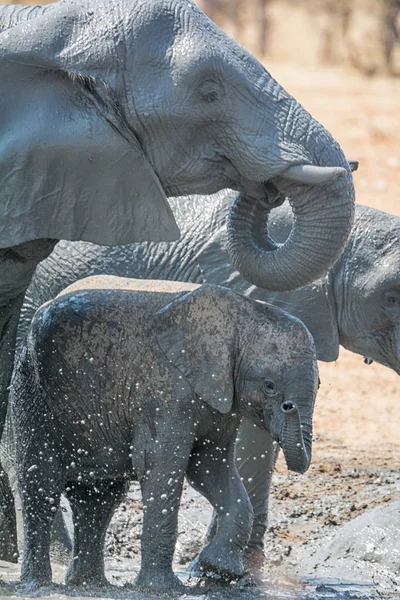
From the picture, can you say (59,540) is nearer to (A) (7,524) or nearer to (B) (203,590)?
(A) (7,524)

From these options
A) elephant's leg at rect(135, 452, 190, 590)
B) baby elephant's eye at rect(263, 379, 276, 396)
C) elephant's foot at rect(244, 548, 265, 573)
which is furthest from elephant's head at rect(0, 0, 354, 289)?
elephant's foot at rect(244, 548, 265, 573)

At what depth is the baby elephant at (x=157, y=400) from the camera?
508 cm

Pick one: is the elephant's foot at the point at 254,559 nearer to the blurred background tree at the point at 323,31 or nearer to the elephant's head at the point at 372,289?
the elephant's head at the point at 372,289

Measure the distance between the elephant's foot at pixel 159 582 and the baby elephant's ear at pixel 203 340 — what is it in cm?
55

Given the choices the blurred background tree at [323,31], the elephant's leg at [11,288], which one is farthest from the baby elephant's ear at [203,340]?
the blurred background tree at [323,31]

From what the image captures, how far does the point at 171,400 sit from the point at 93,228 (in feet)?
2.12

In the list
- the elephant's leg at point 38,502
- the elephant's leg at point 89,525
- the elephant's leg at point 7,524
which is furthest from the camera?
the elephant's leg at point 7,524

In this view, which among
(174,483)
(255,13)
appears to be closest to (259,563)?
(174,483)

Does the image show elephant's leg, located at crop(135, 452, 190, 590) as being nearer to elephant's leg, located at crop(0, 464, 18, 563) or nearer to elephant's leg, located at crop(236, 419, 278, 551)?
elephant's leg, located at crop(0, 464, 18, 563)

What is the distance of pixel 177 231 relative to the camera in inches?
191

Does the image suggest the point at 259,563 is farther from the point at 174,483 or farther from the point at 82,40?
the point at 82,40

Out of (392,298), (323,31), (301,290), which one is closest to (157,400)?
(301,290)

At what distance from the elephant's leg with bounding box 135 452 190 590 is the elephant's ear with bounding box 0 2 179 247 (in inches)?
30.5

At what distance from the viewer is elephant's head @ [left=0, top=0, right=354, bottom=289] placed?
4672mm
